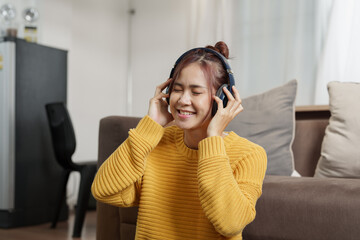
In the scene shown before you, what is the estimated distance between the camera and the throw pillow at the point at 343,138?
1.72 meters

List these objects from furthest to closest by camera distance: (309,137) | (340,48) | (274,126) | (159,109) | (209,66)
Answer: (340,48) → (309,137) → (274,126) → (159,109) → (209,66)

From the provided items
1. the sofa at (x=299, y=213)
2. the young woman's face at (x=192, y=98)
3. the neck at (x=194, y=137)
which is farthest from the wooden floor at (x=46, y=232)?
the young woman's face at (x=192, y=98)

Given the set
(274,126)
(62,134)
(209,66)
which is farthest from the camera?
(62,134)

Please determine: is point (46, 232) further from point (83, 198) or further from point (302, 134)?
point (302, 134)

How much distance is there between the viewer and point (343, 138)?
178cm

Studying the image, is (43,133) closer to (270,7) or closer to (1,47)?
(1,47)

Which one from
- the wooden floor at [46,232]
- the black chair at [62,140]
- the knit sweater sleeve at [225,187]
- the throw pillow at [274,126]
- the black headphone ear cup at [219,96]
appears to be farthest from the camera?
the black chair at [62,140]

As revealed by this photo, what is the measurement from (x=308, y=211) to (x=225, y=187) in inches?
17.5

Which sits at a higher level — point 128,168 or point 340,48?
point 340,48

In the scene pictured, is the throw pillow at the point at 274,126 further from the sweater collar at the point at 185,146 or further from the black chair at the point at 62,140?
the black chair at the point at 62,140

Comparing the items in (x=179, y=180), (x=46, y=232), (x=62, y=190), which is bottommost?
(x=46, y=232)

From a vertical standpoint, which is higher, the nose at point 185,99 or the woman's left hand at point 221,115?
the nose at point 185,99

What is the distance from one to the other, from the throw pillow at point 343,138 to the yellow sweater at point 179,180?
0.70 meters

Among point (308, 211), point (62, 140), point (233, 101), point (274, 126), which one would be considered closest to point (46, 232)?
point (62, 140)
